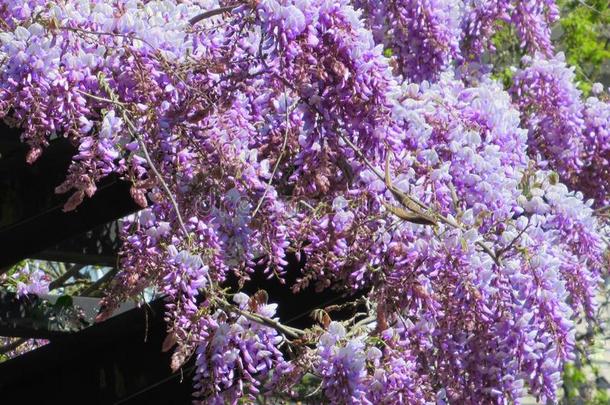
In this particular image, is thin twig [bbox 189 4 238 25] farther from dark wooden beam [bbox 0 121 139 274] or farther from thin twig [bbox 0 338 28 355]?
thin twig [bbox 0 338 28 355]

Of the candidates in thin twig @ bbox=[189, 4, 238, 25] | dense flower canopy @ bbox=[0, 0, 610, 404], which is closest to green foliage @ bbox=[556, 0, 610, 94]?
dense flower canopy @ bbox=[0, 0, 610, 404]

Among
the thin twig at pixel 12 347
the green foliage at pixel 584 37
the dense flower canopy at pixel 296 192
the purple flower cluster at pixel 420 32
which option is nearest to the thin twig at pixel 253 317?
the dense flower canopy at pixel 296 192

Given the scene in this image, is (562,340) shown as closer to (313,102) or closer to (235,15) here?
(313,102)

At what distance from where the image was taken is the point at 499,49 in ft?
31.0

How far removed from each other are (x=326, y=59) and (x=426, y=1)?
4.20 ft

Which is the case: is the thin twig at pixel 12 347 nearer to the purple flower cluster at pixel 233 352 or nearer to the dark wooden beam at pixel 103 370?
the dark wooden beam at pixel 103 370

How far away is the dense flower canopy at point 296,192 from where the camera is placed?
3.22 meters

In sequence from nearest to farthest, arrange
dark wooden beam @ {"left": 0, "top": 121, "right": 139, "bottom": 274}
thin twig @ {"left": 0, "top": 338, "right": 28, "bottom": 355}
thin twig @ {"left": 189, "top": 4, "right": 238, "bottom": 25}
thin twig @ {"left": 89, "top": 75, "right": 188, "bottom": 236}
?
thin twig @ {"left": 89, "top": 75, "right": 188, "bottom": 236}
thin twig @ {"left": 189, "top": 4, "right": 238, "bottom": 25}
dark wooden beam @ {"left": 0, "top": 121, "right": 139, "bottom": 274}
thin twig @ {"left": 0, "top": 338, "right": 28, "bottom": 355}

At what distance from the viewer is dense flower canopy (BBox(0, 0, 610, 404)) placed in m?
3.22

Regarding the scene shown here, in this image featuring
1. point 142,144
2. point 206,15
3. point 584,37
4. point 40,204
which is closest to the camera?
point 142,144

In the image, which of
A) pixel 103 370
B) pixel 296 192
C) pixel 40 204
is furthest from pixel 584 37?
pixel 40 204

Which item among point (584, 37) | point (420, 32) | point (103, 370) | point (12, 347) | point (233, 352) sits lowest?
point (233, 352)

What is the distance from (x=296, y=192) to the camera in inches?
144

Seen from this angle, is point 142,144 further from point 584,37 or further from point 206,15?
point 584,37
